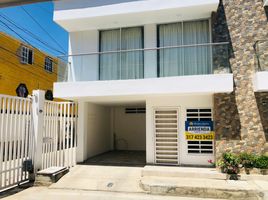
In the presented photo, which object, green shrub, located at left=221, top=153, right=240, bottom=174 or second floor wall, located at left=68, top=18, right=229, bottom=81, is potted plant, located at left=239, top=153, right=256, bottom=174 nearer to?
green shrub, located at left=221, top=153, right=240, bottom=174

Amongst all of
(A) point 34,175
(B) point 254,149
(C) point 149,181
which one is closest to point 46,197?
(A) point 34,175

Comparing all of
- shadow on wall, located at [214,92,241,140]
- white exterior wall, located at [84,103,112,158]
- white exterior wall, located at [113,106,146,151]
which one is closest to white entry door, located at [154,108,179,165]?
shadow on wall, located at [214,92,241,140]

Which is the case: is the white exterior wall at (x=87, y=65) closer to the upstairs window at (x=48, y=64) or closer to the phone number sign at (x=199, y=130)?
the phone number sign at (x=199, y=130)

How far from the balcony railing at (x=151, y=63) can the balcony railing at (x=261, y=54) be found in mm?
1235

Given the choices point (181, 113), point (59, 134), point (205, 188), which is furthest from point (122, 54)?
point (205, 188)

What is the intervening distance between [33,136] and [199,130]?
21.0 feet

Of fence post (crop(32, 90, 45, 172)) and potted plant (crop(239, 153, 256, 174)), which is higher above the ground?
fence post (crop(32, 90, 45, 172))

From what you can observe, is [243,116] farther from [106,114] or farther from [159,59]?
[106,114]

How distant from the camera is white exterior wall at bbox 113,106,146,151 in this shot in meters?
15.2

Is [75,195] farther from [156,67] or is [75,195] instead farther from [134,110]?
[134,110]

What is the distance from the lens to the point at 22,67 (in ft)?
60.9

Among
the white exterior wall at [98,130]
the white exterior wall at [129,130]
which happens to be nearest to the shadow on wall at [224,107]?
the white exterior wall at [98,130]

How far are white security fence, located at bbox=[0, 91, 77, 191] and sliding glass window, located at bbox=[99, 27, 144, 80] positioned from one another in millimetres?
2419

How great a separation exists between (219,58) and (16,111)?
7417 mm
